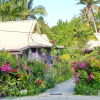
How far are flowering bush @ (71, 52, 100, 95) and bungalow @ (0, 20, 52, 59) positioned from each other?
7.07 meters

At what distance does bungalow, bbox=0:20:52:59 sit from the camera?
2103 cm

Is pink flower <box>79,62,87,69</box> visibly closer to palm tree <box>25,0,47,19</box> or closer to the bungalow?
the bungalow

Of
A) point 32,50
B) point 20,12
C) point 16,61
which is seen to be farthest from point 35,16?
point 16,61

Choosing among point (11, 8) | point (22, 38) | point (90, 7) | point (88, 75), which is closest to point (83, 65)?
point (88, 75)

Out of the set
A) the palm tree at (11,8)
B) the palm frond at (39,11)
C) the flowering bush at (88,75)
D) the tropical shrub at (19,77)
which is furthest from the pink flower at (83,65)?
the palm frond at (39,11)

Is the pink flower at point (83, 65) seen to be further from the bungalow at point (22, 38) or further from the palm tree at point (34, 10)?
the palm tree at point (34, 10)

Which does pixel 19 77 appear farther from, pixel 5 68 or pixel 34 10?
pixel 34 10

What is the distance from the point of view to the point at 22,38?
2284 cm

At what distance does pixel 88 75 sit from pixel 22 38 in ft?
35.4

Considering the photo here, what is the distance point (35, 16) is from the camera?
37562 mm

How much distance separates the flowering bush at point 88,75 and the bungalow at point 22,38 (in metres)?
7.07

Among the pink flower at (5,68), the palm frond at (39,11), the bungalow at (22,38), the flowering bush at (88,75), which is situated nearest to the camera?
the flowering bush at (88,75)

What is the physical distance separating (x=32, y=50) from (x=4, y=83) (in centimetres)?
986

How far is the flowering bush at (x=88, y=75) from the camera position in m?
12.9
